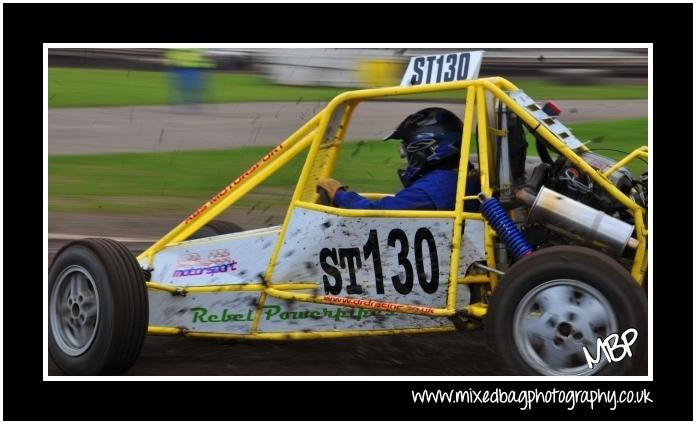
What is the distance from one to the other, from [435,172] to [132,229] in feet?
15.3

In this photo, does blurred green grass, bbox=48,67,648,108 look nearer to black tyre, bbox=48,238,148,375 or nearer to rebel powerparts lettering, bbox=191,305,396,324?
rebel powerparts lettering, bbox=191,305,396,324

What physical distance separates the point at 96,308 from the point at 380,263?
5.56 feet

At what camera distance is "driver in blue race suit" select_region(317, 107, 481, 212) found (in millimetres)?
5973

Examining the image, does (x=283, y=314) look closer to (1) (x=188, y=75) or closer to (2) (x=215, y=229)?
(2) (x=215, y=229)

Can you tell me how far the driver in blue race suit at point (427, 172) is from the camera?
5.97 metres

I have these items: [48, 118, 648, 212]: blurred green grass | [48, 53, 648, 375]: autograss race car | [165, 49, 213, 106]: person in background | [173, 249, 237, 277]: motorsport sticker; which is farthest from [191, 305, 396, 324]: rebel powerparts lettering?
[165, 49, 213, 106]: person in background

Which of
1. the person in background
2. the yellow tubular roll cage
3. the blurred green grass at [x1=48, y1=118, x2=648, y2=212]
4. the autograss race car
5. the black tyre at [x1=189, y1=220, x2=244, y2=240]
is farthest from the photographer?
the person in background

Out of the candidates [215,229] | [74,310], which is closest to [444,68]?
[215,229]

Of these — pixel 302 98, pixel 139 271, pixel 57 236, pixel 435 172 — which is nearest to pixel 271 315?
pixel 139 271

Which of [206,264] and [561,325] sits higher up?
[206,264]

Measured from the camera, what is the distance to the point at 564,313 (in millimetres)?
5359

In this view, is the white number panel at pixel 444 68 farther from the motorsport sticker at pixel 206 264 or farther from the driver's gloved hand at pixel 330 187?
the motorsport sticker at pixel 206 264

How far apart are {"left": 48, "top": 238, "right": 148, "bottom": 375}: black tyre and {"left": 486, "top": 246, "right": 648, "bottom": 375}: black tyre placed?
80.1 inches

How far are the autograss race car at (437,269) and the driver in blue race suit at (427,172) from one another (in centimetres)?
10
